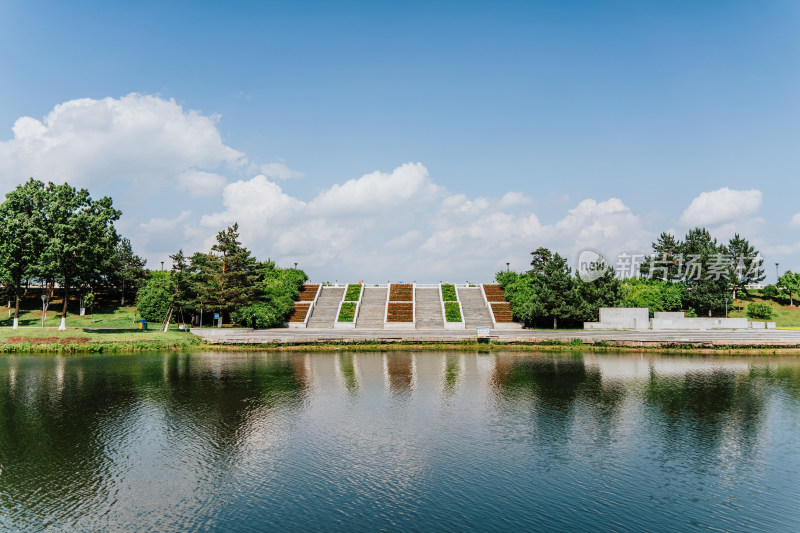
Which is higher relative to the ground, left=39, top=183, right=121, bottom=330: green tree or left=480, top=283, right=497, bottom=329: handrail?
left=39, top=183, right=121, bottom=330: green tree

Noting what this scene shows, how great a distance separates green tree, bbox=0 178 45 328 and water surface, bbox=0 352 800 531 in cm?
2437

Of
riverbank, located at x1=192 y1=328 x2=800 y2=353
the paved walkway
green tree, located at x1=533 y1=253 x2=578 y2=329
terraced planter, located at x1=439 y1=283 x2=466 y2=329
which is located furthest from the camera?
terraced planter, located at x1=439 y1=283 x2=466 y2=329

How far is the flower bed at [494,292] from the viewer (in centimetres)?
7194

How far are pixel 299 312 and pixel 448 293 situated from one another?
23004 millimetres

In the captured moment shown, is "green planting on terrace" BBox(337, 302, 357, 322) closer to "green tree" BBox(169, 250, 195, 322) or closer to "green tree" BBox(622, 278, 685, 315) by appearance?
"green tree" BBox(169, 250, 195, 322)

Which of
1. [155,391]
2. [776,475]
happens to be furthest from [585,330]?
[155,391]

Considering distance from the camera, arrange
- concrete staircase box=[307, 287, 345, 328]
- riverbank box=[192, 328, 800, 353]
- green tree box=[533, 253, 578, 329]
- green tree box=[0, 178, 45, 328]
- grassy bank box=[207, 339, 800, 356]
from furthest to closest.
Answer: concrete staircase box=[307, 287, 345, 328] < green tree box=[533, 253, 578, 329] < green tree box=[0, 178, 45, 328] < riverbank box=[192, 328, 800, 353] < grassy bank box=[207, 339, 800, 356]

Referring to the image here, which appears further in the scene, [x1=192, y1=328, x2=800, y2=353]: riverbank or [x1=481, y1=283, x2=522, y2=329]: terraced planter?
[x1=481, y1=283, x2=522, y2=329]: terraced planter

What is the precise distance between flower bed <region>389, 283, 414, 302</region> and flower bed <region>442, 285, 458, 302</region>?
4937 mm

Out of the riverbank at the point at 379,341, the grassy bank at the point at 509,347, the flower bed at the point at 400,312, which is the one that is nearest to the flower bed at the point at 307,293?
the flower bed at the point at 400,312

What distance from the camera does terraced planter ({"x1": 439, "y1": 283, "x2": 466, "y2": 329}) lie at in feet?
206

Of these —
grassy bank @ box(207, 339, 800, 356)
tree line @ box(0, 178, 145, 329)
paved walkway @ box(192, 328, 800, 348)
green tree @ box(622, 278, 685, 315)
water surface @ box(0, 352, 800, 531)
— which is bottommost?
water surface @ box(0, 352, 800, 531)

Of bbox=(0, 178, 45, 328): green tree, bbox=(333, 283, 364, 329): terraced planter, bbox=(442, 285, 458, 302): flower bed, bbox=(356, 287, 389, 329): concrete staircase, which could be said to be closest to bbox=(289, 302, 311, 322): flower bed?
bbox=(333, 283, 364, 329): terraced planter

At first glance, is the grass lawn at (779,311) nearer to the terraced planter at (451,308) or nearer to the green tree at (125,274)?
the terraced planter at (451,308)
